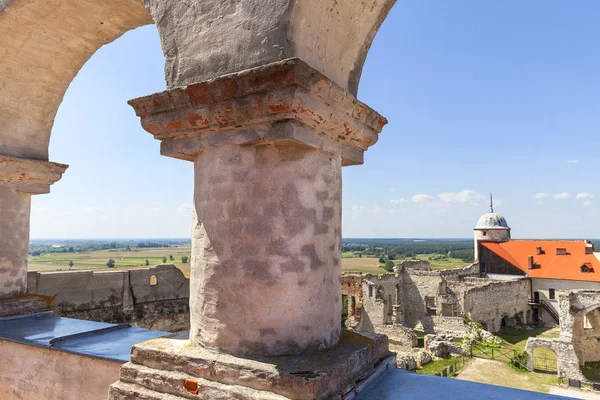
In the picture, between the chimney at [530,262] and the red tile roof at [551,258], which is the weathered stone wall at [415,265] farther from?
the chimney at [530,262]

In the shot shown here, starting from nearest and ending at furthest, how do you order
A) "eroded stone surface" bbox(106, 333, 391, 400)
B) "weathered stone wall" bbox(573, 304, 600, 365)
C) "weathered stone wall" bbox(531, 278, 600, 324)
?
"eroded stone surface" bbox(106, 333, 391, 400) < "weathered stone wall" bbox(573, 304, 600, 365) < "weathered stone wall" bbox(531, 278, 600, 324)

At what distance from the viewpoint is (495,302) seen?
2784cm

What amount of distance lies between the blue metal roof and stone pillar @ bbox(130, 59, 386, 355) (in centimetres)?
102

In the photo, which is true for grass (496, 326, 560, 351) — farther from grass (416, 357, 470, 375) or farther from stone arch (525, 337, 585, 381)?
grass (416, 357, 470, 375)

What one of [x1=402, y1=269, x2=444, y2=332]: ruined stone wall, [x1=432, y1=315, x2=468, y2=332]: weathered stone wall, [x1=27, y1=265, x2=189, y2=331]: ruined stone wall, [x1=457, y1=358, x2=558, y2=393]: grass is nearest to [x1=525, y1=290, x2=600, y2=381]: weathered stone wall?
[x1=457, y1=358, x2=558, y2=393]: grass

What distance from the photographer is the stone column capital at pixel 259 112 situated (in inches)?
75.7

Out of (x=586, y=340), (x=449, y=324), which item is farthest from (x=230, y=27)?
(x=449, y=324)

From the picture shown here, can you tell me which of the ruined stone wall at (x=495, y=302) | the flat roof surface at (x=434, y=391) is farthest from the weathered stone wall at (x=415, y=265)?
the flat roof surface at (x=434, y=391)

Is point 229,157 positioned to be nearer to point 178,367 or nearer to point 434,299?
point 178,367

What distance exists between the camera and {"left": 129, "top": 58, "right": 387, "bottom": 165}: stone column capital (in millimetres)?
1922

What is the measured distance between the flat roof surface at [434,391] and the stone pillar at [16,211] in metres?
4.37

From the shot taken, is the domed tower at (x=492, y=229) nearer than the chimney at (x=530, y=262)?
No

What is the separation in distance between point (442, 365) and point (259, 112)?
1871 cm

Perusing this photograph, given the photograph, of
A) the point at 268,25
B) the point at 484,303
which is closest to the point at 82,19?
the point at 268,25
